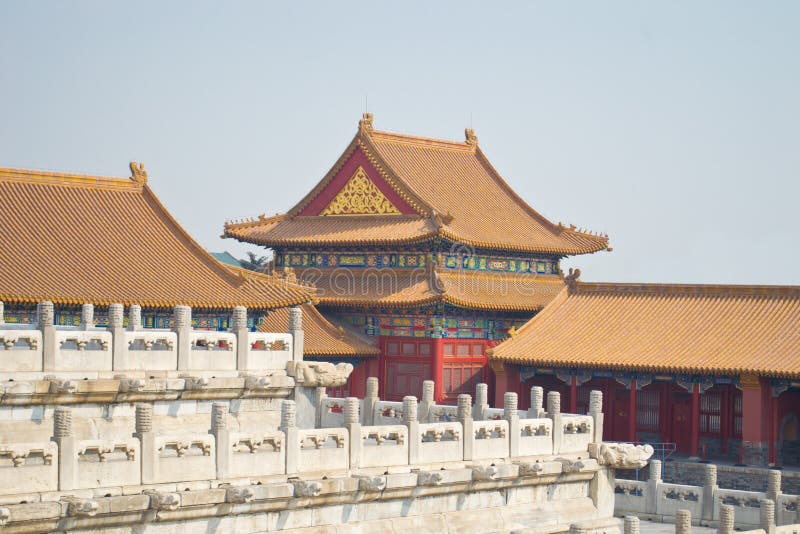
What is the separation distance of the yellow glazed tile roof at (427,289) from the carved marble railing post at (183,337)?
79.8 ft

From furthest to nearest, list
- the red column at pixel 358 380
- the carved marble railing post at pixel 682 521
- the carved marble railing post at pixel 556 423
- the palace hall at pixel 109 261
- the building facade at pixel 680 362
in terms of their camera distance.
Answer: the red column at pixel 358 380 < the building facade at pixel 680 362 < the palace hall at pixel 109 261 < the carved marble railing post at pixel 682 521 < the carved marble railing post at pixel 556 423

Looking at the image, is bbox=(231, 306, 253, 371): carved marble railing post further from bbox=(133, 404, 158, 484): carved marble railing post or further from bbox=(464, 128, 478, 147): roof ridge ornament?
bbox=(464, 128, 478, 147): roof ridge ornament

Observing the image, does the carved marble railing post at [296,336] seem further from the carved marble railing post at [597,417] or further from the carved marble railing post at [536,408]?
the carved marble railing post at [597,417]

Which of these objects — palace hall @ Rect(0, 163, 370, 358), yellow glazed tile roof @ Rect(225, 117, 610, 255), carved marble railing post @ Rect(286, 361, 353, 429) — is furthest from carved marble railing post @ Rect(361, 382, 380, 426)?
yellow glazed tile roof @ Rect(225, 117, 610, 255)

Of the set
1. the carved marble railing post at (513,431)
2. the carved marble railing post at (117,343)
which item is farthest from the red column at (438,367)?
the carved marble railing post at (117,343)

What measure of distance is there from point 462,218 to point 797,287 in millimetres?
13004

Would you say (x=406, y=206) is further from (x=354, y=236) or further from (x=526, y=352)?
(x=526, y=352)

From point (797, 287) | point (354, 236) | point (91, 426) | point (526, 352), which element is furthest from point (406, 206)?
point (91, 426)

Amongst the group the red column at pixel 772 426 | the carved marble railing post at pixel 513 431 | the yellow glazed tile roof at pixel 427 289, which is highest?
the yellow glazed tile roof at pixel 427 289

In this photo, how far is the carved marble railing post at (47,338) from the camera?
953 inches

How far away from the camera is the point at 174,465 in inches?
822

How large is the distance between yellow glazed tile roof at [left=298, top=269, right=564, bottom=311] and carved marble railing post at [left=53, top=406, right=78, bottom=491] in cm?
3067

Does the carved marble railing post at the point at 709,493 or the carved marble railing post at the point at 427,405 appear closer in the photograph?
the carved marble railing post at the point at 427,405

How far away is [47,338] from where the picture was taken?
24.3 meters
